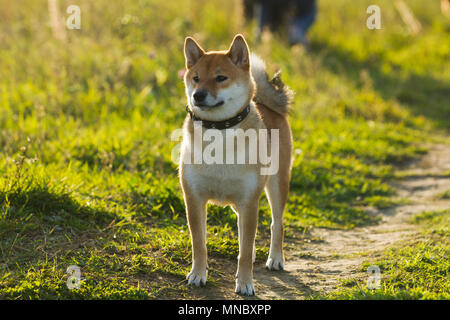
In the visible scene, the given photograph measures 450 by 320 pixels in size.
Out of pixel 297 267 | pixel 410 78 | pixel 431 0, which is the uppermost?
pixel 431 0

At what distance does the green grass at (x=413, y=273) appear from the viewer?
11.5ft

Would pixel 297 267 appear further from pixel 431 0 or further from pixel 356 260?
pixel 431 0

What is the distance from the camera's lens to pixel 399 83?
946 cm

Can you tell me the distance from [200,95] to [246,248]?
1046 mm

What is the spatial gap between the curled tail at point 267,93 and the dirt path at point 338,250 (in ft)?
3.85

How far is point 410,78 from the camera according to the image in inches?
383

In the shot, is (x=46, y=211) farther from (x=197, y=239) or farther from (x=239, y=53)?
(x=239, y=53)

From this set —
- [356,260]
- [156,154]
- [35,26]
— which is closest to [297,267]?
[356,260]

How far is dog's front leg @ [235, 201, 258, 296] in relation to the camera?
370cm

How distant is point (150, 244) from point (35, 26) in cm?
539

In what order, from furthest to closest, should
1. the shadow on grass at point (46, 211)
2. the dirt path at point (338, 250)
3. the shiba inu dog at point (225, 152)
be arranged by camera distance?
the shadow on grass at point (46, 211), the dirt path at point (338, 250), the shiba inu dog at point (225, 152)

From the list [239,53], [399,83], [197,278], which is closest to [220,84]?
[239,53]

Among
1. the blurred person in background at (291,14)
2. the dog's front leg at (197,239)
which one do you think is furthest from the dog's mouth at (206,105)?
the blurred person in background at (291,14)

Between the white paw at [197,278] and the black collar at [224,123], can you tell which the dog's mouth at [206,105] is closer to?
the black collar at [224,123]
